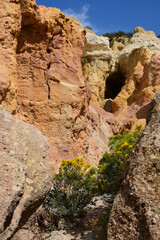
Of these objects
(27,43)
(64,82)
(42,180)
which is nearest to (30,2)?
(27,43)

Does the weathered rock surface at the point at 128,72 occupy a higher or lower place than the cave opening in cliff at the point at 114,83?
lower

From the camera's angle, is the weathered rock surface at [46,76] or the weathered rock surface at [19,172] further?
the weathered rock surface at [46,76]

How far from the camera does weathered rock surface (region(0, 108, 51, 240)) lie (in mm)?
2188

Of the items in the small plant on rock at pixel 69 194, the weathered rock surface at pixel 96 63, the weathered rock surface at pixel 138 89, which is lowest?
the small plant on rock at pixel 69 194

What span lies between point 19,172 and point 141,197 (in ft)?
3.83

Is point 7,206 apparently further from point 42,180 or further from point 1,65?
point 1,65

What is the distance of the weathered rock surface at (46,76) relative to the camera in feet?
20.2

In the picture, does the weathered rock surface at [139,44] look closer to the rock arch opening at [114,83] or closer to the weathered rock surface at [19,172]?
the rock arch opening at [114,83]

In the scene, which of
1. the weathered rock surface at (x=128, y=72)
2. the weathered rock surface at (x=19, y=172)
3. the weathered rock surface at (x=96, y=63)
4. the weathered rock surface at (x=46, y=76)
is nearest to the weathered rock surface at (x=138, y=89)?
the weathered rock surface at (x=128, y=72)

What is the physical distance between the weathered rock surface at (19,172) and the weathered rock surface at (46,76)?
3.12m

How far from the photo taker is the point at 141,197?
2197mm

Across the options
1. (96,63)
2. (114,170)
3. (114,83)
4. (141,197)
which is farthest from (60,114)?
(114,83)

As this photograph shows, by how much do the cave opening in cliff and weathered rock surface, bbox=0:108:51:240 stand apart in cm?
1769

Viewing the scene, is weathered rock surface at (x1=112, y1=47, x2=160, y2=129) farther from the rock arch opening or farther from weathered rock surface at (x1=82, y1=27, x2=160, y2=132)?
the rock arch opening
